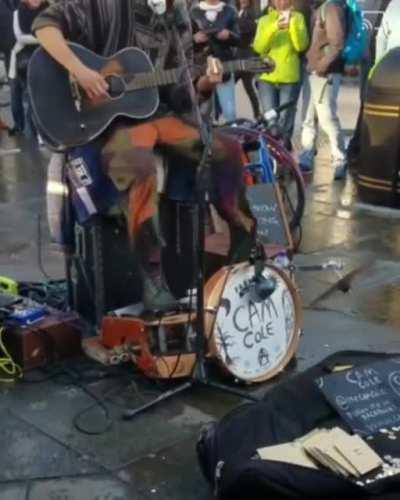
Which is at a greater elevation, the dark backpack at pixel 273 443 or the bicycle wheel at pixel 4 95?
the dark backpack at pixel 273 443

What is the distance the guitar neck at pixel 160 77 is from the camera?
4.15m

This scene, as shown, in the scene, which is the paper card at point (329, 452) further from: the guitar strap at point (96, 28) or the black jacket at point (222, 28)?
the black jacket at point (222, 28)

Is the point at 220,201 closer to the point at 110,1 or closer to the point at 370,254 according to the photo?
the point at 110,1

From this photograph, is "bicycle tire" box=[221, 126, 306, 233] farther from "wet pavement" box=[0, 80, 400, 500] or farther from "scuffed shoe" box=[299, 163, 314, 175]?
"scuffed shoe" box=[299, 163, 314, 175]

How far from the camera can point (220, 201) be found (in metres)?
4.38

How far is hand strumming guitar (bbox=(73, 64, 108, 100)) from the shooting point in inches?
162

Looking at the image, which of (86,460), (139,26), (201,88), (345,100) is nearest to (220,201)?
(201,88)

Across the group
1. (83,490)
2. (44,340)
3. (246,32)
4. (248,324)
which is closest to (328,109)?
(246,32)

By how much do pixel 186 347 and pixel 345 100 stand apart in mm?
9807

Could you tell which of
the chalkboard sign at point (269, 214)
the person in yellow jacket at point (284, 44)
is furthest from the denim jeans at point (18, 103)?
the chalkboard sign at point (269, 214)

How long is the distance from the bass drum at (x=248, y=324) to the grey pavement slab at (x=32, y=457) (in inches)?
30.5

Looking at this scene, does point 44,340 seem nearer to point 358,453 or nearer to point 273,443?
point 273,443

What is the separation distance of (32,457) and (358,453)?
1251mm

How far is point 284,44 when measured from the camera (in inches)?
335
